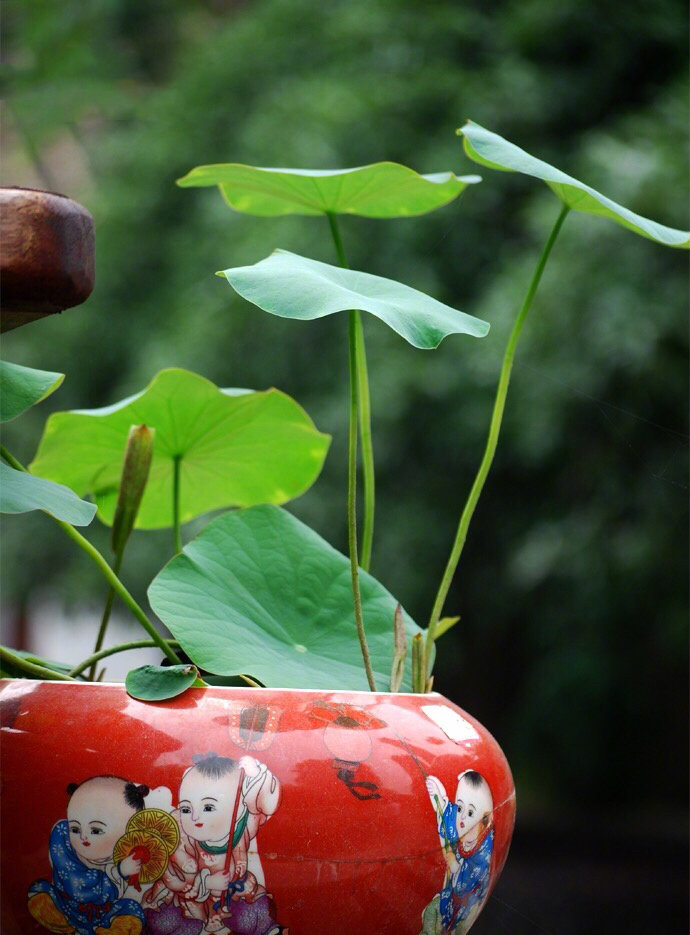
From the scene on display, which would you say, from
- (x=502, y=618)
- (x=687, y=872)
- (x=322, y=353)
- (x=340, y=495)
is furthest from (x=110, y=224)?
(x=687, y=872)

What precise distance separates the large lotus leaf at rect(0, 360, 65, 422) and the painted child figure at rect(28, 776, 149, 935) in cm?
13

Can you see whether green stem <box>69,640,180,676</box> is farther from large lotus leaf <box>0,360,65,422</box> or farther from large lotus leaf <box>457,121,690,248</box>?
large lotus leaf <box>457,121,690,248</box>

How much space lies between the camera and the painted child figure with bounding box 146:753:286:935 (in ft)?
0.87

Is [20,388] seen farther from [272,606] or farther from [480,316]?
[480,316]

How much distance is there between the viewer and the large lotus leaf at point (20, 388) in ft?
1.08

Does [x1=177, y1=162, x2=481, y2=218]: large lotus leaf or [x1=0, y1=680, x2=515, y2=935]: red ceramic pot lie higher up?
[x1=177, y1=162, x2=481, y2=218]: large lotus leaf

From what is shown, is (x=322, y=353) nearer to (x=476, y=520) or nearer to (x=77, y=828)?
(x=476, y=520)

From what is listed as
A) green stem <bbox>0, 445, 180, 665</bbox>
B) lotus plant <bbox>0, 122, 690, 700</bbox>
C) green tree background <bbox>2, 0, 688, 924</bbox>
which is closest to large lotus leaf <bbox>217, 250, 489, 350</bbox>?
lotus plant <bbox>0, 122, 690, 700</bbox>

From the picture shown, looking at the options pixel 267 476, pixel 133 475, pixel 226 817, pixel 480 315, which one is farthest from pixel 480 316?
pixel 226 817

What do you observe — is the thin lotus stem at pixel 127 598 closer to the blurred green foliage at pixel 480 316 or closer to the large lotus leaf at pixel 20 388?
the large lotus leaf at pixel 20 388

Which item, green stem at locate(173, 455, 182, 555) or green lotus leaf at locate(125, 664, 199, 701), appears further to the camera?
green stem at locate(173, 455, 182, 555)

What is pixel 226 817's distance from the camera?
265 mm

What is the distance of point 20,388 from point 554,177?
206 mm

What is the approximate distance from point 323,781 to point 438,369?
4.80 feet
